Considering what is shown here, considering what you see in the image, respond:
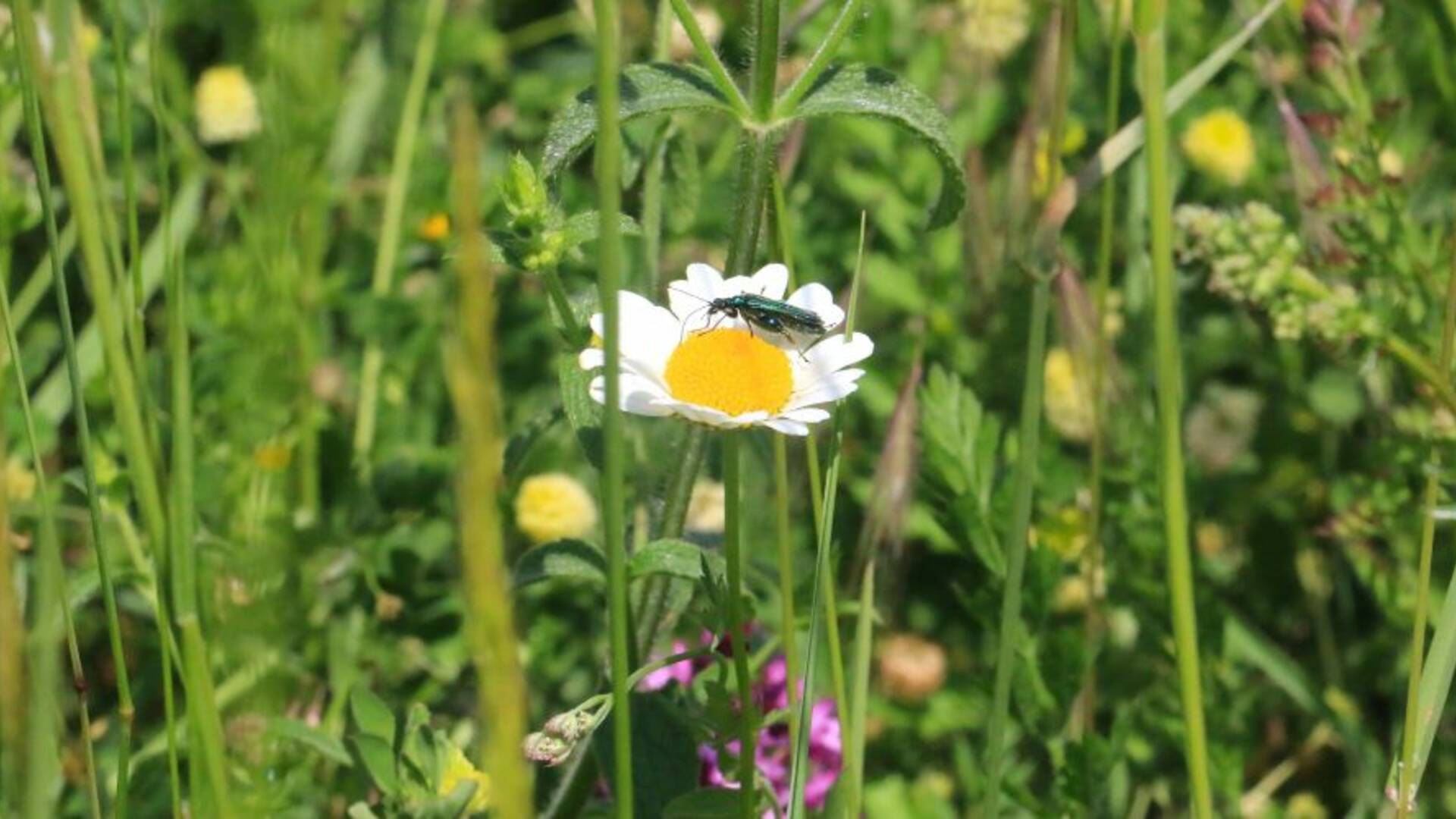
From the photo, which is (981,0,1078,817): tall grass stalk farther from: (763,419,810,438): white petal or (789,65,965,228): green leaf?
(789,65,965,228): green leaf

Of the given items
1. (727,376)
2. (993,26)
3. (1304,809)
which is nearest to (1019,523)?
(727,376)

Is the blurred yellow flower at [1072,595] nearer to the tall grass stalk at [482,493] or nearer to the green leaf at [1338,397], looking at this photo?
the green leaf at [1338,397]

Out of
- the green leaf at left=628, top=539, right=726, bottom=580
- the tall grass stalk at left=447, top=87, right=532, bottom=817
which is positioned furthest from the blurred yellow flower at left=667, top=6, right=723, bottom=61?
the tall grass stalk at left=447, top=87, right=532, bottom=817

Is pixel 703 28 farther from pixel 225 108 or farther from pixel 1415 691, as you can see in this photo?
pixel 1415 691

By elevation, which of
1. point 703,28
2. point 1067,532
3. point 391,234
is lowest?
point 1067,532

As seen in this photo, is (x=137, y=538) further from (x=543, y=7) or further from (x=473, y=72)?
(x=543, y=7)

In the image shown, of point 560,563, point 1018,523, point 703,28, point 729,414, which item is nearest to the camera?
point 1018,523

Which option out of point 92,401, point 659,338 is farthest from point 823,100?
point 92,401
